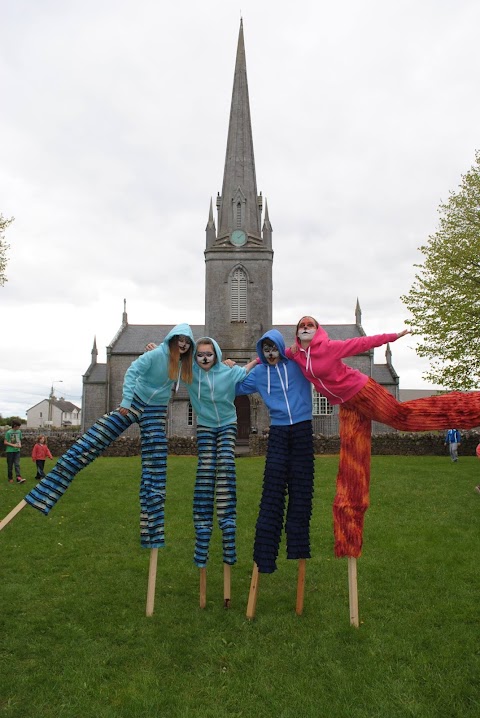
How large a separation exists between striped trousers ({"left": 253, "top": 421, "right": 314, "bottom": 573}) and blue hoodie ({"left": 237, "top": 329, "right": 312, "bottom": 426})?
0.11m

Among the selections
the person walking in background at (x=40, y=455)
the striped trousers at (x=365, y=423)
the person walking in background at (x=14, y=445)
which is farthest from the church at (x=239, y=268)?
the striped trousers at (x=365, y=423)

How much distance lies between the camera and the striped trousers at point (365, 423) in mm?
5277

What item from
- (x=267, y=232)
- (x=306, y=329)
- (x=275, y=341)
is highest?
(x=267, y=232)

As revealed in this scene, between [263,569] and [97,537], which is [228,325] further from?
[263,569]

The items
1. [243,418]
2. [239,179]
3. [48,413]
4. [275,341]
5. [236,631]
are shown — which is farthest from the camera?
[48,413]

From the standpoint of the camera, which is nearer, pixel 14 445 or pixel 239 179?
pixel 14 445

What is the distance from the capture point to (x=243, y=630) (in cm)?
565

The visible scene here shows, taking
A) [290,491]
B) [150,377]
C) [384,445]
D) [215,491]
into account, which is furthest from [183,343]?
[384,445]

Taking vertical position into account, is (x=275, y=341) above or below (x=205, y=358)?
above

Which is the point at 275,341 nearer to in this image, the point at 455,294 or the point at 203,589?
the point at 203,589

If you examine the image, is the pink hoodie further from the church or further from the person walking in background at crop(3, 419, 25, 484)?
the church

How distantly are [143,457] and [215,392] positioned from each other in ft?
3.67

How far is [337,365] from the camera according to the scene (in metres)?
5.75

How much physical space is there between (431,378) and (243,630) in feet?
52.1
